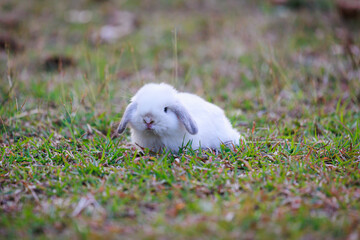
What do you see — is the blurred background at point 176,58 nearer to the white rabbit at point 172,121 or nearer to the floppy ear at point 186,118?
the white rabbit at point 172,121

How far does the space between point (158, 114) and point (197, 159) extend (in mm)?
588

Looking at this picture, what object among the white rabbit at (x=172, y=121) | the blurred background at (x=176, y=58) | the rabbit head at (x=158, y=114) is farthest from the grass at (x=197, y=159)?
the rabbit head at (x=158, y=114)

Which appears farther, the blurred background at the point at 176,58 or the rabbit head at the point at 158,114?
the blurred background at the point at 176,58

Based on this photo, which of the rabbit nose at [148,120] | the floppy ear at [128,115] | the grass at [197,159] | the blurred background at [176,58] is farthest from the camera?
the blurred background at [176,58]

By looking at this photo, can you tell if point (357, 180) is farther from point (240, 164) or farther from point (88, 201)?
point (88, 201)

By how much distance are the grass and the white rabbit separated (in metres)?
0.14

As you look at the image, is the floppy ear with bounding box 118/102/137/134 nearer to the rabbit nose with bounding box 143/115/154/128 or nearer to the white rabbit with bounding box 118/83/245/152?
the white rabbit with bounding box 118/83/245/152

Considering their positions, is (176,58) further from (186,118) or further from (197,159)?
(197,159)

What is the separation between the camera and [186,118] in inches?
120

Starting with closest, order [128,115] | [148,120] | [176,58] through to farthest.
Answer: [148,120], [128,115], [176,58]

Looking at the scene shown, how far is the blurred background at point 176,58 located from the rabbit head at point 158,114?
1042 mm

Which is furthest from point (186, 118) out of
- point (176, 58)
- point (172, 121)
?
point (176, 58)

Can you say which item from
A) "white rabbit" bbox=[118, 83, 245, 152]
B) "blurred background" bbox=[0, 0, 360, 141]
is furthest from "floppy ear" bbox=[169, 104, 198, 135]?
"blurred background" bbox=[0, 0, 360, 141]

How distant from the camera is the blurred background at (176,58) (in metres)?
4.39
